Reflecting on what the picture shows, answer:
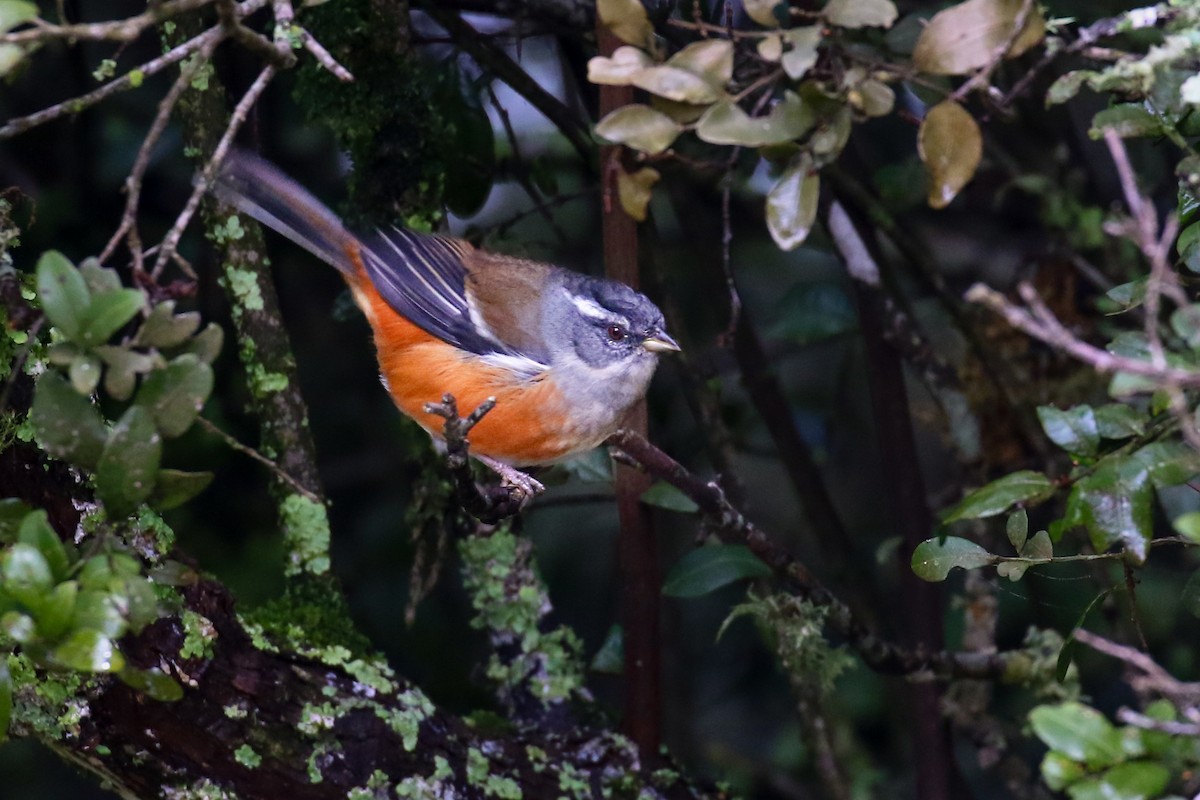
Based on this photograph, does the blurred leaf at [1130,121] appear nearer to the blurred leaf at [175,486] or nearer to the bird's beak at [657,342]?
the bird's beak at [657,342]

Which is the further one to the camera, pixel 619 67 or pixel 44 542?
pixel 619 67

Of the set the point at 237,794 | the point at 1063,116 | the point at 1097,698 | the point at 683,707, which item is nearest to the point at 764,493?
the point at 683,707

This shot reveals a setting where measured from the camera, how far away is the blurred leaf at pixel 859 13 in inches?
92.3

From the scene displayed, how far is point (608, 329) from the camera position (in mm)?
3648

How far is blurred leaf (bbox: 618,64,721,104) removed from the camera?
2406 millimetres

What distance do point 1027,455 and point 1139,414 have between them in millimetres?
2397

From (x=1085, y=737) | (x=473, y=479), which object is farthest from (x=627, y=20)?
(x=1085, y=737)

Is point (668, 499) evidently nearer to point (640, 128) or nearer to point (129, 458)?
point (640, 128)

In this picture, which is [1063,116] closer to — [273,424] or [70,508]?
[273,424]

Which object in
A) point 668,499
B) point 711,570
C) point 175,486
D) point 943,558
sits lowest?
point 711,570

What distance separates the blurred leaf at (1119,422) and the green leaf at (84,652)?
1.64m

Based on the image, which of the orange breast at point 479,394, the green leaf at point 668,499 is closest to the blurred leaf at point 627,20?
the orange breast at point 479,394

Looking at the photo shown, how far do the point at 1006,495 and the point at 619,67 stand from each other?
106cm

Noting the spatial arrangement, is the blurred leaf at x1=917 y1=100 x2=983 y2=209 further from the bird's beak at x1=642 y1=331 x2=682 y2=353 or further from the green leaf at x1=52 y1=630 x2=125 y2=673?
the green leaf at x1=52 y1=630 x2=125 y2=673
